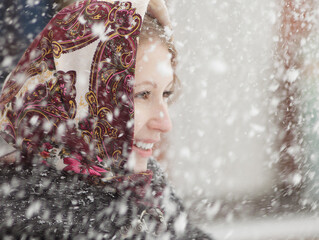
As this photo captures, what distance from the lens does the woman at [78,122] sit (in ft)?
1.81

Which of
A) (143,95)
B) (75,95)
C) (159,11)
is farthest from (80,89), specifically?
(159,11)

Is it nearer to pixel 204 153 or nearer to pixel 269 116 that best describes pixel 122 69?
pixel 204 153

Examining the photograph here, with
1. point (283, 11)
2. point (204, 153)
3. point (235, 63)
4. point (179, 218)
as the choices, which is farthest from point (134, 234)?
point (283, 11)

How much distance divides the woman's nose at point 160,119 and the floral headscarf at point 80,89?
9 centimetres

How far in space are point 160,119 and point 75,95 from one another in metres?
0.17

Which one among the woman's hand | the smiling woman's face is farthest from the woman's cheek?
the woman's hand

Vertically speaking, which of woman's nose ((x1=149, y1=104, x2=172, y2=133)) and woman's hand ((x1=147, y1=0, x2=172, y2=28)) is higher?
woman's hand ((x1=147, y1=0, x2=172, y2=28))

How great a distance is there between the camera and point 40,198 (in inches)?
21.5

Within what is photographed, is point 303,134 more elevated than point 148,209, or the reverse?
point 303,134

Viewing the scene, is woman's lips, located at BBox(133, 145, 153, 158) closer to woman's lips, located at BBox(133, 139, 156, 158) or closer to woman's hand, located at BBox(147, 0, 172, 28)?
woman's lips, located at BBox(133, 139, 156, 158)

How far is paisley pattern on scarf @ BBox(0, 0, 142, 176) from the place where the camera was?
0.56 m

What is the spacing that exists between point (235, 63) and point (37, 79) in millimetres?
2296

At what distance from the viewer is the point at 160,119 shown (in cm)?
67

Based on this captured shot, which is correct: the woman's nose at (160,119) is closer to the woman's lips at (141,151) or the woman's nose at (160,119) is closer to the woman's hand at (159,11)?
the woman's lips at (141,151)
